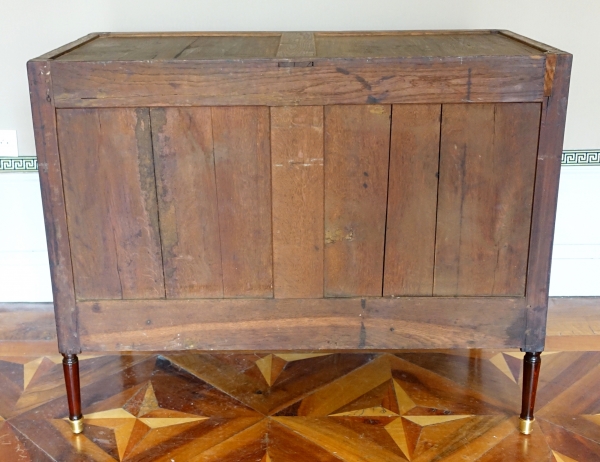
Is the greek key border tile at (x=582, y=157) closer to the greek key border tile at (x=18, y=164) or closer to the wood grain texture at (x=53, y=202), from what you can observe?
the wood grain texture at (x=53, y=202)

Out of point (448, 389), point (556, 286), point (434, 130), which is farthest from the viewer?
point (556, 286)

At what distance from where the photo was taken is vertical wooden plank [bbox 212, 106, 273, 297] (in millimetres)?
1162

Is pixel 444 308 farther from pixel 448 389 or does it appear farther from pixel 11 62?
pixel 11 62

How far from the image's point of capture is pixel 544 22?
1682mm

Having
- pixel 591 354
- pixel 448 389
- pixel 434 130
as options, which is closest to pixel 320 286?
pixel 434 130

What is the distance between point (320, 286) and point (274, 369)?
16.6 inches


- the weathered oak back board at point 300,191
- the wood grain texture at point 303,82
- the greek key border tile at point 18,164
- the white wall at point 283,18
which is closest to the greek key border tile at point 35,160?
the greek key border tile at point 18,164

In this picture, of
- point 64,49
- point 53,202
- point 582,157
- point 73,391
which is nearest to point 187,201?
point 53,202

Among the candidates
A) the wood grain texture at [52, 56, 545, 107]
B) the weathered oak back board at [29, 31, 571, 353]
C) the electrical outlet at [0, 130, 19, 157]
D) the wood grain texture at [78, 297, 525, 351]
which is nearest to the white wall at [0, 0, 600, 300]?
the electrical outlet at [0, 130, 19, 157]

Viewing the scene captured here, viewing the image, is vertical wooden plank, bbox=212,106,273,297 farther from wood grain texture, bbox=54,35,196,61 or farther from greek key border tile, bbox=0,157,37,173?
greek key border tile, bbox=0,157,37,173

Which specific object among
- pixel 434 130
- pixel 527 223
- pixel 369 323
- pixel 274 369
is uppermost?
pixel 434 130

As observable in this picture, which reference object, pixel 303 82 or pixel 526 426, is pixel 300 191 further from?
pixel 526 426

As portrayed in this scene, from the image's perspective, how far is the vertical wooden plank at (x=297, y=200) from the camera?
116cm

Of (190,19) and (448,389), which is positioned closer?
(448,389)
